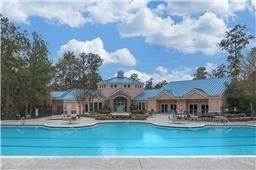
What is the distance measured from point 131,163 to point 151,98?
36.2 m

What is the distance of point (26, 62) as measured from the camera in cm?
3328

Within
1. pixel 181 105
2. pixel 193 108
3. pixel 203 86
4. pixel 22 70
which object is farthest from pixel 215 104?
pixel 22 70

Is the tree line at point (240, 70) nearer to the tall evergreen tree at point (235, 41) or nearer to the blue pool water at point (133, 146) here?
the tall evergreen tree at point (235, 41)

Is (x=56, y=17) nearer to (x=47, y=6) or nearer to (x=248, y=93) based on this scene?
(x=47, y=6)

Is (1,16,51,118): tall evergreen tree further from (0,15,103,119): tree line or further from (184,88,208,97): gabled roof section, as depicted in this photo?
(184,88,208,97): gabled roof section

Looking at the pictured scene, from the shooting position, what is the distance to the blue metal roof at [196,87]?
3737 cm

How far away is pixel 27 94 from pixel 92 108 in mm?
14624

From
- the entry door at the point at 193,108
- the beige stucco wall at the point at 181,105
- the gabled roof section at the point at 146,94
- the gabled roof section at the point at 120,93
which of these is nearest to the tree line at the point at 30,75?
the entry door at the point at 193,108

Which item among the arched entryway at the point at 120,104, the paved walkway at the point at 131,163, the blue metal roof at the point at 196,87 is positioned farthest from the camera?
the arched entryway at the point at 120,104

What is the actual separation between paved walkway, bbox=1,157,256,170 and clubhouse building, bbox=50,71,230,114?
2885 cm

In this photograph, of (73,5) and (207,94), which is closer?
(73,5)

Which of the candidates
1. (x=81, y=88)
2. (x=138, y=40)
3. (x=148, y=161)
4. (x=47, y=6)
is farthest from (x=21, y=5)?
(x=81, y=88)

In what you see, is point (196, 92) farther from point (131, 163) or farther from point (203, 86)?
point (131, 163)

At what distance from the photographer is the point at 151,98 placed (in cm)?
4409
